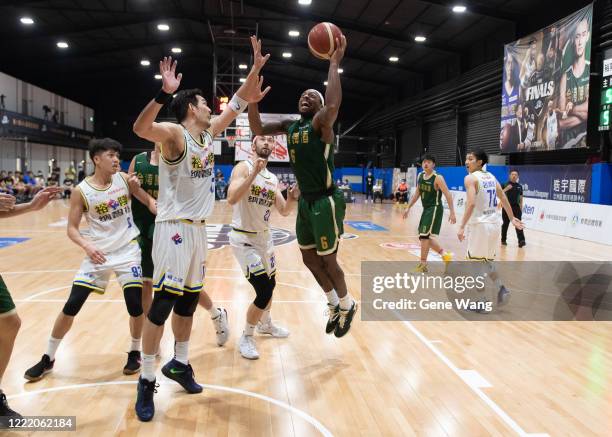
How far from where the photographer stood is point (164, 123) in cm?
309

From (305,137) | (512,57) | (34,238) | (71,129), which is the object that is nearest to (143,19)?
(71,129)

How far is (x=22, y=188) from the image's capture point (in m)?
18.9

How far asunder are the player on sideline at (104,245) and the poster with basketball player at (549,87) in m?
12.0

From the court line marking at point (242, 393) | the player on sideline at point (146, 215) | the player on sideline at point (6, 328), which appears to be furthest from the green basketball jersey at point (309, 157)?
the player on sideline at point (6, 328)

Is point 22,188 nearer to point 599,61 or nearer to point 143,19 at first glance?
point 143,19

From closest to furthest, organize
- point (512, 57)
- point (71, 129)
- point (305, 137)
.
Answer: point (305, 137) → point (512, 57) → point (71, 129)

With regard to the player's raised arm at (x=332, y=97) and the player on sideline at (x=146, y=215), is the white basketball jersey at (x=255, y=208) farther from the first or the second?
the player's raised arm at (x=332, y=97)

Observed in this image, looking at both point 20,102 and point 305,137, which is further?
point 20,102

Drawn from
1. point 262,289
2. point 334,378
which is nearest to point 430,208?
point 262,289

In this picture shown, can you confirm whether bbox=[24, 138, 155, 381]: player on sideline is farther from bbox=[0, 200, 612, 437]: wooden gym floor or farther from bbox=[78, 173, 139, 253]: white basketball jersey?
bbox=[0, 200, 612, 437]: wooden gym floor

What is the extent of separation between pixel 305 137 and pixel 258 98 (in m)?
0.51

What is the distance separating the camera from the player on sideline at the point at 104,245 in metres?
3.88

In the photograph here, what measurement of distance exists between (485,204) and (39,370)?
16.1 feet

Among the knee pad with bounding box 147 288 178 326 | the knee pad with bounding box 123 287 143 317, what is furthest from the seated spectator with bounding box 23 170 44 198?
the knee pad with bounding box 147 288 178 326
